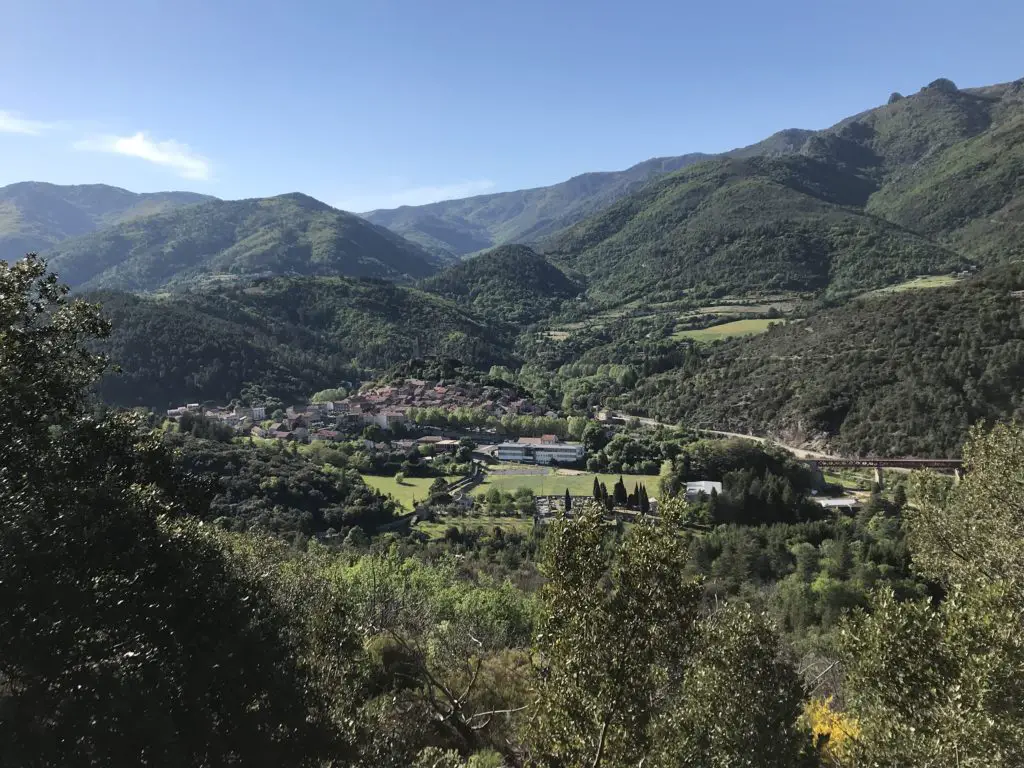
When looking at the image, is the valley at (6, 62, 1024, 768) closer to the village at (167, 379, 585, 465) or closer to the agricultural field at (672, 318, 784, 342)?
the village at (167, 379, 585, 465)

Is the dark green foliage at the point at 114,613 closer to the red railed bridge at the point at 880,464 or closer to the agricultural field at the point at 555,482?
the agricultural field at the point at 555,482

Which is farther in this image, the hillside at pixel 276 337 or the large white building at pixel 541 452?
the hillside at pixel 276 337

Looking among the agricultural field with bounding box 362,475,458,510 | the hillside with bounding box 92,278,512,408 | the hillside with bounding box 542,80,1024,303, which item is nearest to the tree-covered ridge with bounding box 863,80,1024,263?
the hillside with bounding box 542,80,1024,303

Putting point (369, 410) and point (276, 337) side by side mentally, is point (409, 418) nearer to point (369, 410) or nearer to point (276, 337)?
point (369, 410)

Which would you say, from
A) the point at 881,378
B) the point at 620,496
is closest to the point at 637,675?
the point at 620,496

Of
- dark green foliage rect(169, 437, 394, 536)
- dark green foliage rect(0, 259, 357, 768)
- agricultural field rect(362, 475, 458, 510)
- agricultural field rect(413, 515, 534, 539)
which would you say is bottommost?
agricultural field rect(413, 515, 534, 539)

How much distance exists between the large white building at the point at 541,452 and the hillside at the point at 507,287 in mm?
98204

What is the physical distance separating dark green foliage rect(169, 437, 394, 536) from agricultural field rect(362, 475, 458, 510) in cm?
189

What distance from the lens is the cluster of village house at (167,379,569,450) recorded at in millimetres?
68875

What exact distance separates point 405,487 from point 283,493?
457 inches

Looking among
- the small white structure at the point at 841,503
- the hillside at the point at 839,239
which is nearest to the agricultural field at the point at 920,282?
the hillside at the point at 839,239

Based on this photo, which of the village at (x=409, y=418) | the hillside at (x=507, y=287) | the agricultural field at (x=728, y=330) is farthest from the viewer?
the hillside at (x=507, y=287)

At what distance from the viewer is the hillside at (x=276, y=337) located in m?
89.1

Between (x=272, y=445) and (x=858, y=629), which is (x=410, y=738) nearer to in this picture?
(x=858, y=629)
